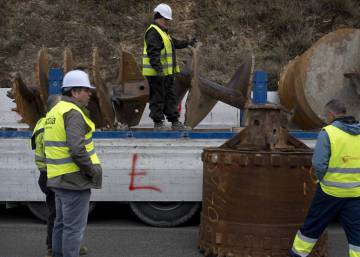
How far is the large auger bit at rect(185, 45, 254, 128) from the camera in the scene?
7719mm

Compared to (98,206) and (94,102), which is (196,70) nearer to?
(94,102)

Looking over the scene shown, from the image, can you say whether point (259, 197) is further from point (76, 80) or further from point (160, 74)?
point (160, 74)

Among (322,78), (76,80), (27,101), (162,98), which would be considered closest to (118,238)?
(162,98)

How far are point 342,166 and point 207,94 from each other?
298cm

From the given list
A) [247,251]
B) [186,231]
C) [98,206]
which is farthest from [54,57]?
[247,251]

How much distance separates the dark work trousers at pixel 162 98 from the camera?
7676mm

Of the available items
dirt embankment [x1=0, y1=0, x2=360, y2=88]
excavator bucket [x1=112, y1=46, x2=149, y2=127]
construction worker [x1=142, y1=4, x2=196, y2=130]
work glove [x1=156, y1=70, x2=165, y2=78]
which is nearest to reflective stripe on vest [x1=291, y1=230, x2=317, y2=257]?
construction worker [x1=142, y1=4, x2=196, y2=130]

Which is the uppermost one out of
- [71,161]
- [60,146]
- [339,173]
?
[60,146]

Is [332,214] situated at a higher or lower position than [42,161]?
lower

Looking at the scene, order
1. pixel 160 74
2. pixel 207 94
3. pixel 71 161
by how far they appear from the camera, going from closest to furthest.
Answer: pixel 71 161 < pixel 160 74 < pixel 207 94

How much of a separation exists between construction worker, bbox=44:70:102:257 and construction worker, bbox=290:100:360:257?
6.45 feet

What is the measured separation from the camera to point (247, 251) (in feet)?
19.4

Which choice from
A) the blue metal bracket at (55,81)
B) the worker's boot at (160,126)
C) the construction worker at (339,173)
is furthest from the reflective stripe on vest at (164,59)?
the construction worker at (339,173)

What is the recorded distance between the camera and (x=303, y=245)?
5.56 m
